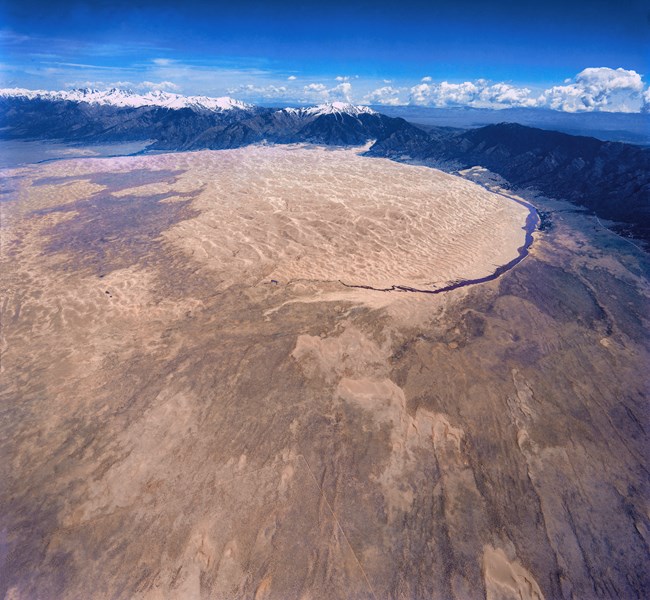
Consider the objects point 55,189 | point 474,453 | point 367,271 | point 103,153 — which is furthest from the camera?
point 103,153

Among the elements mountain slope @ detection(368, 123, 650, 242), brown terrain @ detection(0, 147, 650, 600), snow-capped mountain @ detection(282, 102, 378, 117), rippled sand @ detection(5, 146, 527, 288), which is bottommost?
brown terrain @ detection(0, 147, 650, 600)

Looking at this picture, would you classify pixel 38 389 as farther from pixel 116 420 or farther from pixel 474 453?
pixel 474 453

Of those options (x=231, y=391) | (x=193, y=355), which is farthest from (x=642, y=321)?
(x=193, y=355)

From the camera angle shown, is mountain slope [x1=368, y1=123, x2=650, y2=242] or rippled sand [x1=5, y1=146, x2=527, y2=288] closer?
rippled sand [x1=5, y1=146, x2=527, y2=288]

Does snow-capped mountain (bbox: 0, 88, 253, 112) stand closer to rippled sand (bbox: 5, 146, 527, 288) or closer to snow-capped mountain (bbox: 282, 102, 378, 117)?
snow-capped mountain (bbox: 282, 102, 378, 117)

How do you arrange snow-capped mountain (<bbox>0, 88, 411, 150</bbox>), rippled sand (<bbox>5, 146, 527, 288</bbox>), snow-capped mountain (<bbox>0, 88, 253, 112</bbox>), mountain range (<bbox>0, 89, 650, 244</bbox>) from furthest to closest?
snow-capped mountain (<bbox>0, 88, 253, 112</bbox>) < snow-capped mountain (<bbox>0, 88, 411, 150</bbox>) < mountain range (<bbox>0, 89, 650, 244</bbox>) < rippled sand (<bbox>5, 146, 527, 288</bbox>)

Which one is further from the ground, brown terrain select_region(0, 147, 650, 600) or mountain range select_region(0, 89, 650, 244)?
mountain range select_region(0, 89, 650, 244)

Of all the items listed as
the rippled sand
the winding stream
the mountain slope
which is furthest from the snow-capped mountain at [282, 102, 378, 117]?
the winding stream

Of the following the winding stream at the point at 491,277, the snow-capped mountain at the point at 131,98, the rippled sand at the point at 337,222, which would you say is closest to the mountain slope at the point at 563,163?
the winding stream at the point at 491,277
